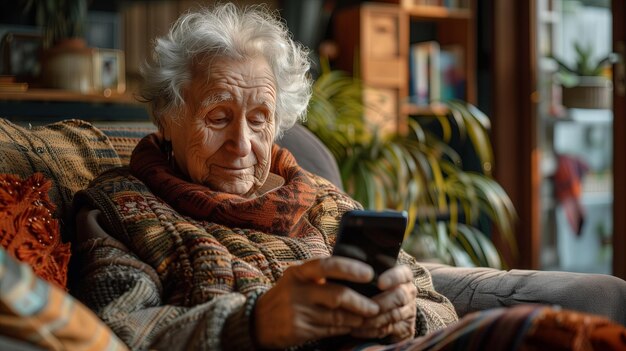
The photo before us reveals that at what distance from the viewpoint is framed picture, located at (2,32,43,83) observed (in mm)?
3338

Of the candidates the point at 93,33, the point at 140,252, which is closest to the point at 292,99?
the point at 140,252

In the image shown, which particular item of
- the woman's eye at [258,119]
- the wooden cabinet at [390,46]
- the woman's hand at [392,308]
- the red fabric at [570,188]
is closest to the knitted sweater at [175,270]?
the woman's hand at [392,308]

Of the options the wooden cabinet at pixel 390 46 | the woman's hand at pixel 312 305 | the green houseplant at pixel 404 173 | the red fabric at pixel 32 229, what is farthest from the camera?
the wooden cabinet at pixel 390 46

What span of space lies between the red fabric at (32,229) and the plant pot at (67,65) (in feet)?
6.16

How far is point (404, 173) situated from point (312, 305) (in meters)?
1.59

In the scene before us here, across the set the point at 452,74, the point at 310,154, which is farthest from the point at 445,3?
the point at 310,154

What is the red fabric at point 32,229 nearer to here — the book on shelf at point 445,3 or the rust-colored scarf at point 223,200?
the rust-colored scarf at point 223,200

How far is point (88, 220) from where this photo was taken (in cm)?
141

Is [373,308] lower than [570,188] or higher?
higher

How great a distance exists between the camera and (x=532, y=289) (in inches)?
60.2

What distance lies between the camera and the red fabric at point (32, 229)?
1.25m

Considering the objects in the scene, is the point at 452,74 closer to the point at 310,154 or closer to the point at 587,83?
the point at 587,83

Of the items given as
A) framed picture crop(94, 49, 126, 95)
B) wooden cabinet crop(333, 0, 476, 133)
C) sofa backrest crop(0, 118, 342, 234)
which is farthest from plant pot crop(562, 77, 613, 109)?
sofa backrest crop(0, 118, 342, 234)

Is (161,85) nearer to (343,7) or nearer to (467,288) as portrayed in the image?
(467,288)
